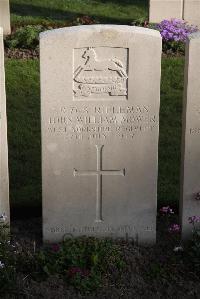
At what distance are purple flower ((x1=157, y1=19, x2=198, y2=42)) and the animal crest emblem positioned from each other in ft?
17.7

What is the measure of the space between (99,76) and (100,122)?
378 millimetres

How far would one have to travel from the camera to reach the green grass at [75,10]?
516 inches

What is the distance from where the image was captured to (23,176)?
24.8ft

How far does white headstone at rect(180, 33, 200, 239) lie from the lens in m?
5.73

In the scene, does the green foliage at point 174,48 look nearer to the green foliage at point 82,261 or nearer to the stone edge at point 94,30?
the stone edge at point 94,30

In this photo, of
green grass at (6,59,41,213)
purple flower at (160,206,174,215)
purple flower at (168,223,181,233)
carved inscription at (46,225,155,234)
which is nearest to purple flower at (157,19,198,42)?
green grass at (6,59,41,213)

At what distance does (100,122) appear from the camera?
5.91m

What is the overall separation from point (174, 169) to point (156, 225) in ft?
4.17

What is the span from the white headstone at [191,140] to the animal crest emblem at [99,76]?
0.51 meters

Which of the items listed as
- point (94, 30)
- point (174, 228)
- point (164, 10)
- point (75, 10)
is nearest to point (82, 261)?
point (174, 228)

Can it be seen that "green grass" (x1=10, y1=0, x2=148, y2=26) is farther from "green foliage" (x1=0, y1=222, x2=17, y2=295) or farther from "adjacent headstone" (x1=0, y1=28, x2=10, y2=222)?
"green foliage" (x1=0, y1=222, x2=17, y2=295)

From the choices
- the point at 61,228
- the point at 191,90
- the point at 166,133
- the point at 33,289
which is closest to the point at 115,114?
the point at 191,90

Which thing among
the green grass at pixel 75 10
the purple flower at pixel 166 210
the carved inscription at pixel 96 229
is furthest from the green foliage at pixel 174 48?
the carved inscription at pixel 96 229

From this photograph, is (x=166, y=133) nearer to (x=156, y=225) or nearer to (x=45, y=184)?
(x=156, y=225)
